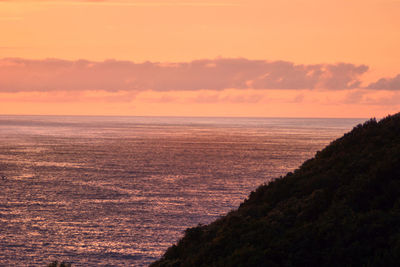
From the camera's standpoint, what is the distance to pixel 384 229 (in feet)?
63.6

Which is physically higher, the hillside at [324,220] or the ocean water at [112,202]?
the hillside at [324,220]

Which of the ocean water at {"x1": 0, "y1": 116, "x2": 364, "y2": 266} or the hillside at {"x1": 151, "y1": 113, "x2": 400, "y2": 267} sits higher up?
the hillside at {"x1": 151, "y1": 113, "x2": 400, "y2": 267}

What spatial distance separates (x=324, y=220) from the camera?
21.7 metres

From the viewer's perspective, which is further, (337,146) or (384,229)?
(337,146)

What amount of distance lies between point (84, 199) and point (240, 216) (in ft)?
184

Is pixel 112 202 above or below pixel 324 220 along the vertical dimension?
below

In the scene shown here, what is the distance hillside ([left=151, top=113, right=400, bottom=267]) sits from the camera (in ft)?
63.2

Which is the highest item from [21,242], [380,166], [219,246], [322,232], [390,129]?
[390,129]

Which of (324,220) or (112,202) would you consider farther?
(112,202)

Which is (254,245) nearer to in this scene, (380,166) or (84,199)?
(380,166)

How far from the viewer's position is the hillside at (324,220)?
758 inches

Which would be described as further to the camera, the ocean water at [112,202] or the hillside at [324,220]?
the ocean water at [112,202]

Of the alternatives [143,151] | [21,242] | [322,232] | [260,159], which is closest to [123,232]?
[21,242]

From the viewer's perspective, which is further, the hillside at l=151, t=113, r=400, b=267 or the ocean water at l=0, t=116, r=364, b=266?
the ocean water at l=0, t=116, r=364, b=266
